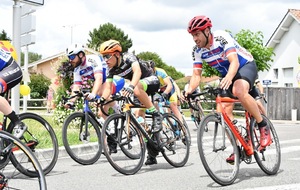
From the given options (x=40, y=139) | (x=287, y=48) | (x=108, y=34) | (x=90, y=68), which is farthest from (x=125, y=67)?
(x=108, y=34)

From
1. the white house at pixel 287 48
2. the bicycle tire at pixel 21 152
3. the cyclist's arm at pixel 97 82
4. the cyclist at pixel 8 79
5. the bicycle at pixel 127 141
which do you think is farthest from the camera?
the white house at pixel 287 48

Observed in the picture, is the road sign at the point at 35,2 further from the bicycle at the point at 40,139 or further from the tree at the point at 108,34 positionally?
the tree at the point at 108,34

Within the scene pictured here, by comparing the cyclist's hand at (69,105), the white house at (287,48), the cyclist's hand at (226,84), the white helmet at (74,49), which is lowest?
the cyclist's hand at (69,105)

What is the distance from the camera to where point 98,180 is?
6934 millimetres

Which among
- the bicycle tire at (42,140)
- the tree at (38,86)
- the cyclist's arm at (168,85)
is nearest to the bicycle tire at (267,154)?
the bicycle tire at (42,140)

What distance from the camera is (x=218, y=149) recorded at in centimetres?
648

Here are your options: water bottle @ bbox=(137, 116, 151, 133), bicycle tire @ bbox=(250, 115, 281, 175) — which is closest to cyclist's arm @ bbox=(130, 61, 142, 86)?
water bottle @ bbox=(137, 116, 151, 133)

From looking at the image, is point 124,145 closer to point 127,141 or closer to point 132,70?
point 127,141

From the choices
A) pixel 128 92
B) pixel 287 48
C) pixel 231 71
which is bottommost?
pixel 128 92

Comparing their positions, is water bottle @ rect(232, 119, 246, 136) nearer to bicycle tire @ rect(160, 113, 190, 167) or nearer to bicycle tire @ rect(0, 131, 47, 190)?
bicycle tire @ rect(160, 113, 190, 167)

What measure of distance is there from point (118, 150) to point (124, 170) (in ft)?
1.43

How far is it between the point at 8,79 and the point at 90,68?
10.3 ft

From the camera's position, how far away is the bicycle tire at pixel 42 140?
6.92m

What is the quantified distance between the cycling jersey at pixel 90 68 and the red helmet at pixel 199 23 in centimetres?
269
